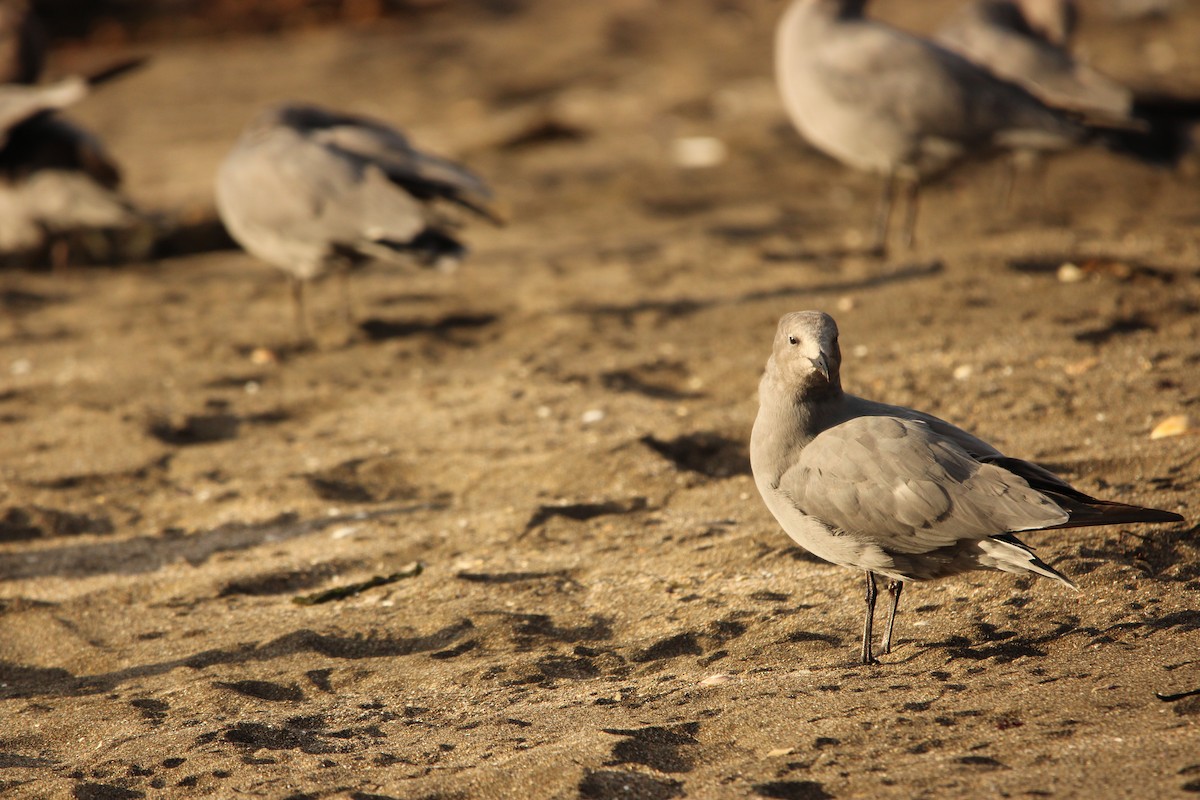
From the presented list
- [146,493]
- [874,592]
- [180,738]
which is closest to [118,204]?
[146,493]

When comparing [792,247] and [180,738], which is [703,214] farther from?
[180,738]

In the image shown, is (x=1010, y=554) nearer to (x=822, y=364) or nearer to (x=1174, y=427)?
(x=822, y=364)


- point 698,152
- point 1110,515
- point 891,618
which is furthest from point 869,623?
point 698,152

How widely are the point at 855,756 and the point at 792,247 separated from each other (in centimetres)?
501

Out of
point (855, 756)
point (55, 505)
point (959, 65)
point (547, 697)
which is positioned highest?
point (959, 65)

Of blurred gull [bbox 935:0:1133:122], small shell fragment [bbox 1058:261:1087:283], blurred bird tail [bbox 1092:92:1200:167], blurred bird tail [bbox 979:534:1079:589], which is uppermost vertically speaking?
blurred gull [bbox 935:0:1133:122]

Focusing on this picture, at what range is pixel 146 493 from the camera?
16.5 ft

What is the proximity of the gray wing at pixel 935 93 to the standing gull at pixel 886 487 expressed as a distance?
12.5 ft

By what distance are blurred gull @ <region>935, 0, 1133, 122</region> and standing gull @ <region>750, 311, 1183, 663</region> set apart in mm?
4557

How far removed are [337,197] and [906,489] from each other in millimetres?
A: 3896

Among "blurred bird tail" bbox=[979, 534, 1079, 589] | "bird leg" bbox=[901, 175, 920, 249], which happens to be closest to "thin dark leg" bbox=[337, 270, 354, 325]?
"bird leg" bbox=[901, 175, 920, 249]

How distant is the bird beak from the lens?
3326 mm

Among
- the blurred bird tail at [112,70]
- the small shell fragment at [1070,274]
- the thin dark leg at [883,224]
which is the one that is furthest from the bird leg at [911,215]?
the blurred bird tail at [112,70]

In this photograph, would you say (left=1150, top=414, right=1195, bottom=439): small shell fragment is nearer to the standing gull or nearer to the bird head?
the standing gull
